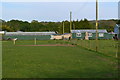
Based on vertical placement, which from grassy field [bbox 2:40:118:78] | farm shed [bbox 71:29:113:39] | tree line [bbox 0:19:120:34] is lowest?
grassy field [bbox 2:40:118:78]

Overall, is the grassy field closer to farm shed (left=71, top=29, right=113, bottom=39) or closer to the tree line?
farm shed (left=71, top=29, right=113, bottom=39)

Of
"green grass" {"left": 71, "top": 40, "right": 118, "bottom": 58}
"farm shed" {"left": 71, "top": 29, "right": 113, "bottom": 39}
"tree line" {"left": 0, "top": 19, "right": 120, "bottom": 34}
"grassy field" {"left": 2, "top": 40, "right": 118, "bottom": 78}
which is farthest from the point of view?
"tree line" {"left": 0, "top": 19, "right": 120, "bottom": 34}

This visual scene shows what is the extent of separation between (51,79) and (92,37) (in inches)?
2538

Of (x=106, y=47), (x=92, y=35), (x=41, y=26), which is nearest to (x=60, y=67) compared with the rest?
(x=106, y=47)

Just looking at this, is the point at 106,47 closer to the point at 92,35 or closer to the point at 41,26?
the point at 92,35

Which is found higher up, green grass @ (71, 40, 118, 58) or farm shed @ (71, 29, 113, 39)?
farm shed @ (71, 29, 113, 39)

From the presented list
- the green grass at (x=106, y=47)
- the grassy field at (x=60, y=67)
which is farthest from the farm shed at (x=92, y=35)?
the grassy field at (x=60, y=67)

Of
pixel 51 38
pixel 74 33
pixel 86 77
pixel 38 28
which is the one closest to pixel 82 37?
pixel 74 33

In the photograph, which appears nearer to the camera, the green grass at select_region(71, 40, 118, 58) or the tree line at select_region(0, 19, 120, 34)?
the green grass at select_region(71, 40, 118, 58)

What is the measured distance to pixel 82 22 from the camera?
96.9m

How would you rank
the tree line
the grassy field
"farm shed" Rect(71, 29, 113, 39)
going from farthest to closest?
the tree line → "farm shed" Rect(71, 29, 113, 39) → the grassy field

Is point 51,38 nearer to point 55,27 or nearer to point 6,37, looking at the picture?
point 6,37

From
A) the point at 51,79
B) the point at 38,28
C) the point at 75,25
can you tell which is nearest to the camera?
the point at 51,79

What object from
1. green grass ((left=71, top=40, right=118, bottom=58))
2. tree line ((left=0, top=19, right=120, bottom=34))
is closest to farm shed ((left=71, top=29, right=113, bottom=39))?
tree line ((left=0, top=19, right=120, bottom=34))
